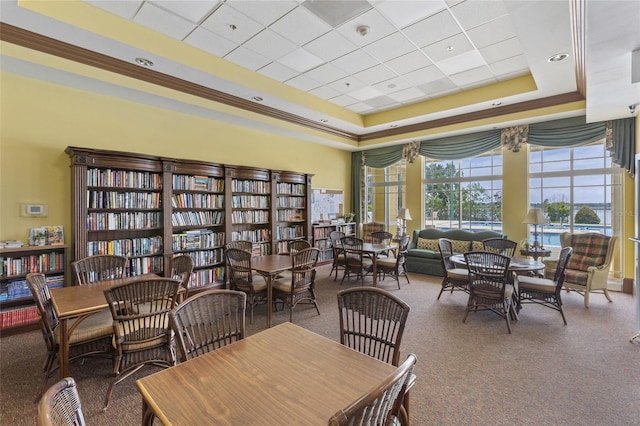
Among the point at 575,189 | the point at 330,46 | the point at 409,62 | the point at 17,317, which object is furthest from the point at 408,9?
the point at 17,317

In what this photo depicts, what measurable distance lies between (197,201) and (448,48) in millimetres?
4423

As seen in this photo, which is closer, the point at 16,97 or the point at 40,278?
the point at 40,278

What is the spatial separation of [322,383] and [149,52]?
3.89 meters

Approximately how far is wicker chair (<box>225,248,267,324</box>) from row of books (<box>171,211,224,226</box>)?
131 centimetres

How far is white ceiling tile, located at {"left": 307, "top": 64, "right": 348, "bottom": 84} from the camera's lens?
4.40 m

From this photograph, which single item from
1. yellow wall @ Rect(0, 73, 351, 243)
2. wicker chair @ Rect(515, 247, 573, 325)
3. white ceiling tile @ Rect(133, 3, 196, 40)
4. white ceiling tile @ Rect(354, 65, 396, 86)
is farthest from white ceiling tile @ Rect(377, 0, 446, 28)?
yellow wall @ Rect(0, 73, 351, 243)

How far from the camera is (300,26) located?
11.1ft

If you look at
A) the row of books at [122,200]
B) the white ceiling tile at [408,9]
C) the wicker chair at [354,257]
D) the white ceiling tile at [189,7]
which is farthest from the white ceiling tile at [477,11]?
the row of books at [122,200]

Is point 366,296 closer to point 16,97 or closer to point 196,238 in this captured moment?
point 196,238

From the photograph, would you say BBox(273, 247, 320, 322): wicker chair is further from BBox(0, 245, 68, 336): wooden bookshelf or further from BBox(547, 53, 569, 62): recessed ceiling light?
BBox(547, 53, 569, 62): recessed ceiling light

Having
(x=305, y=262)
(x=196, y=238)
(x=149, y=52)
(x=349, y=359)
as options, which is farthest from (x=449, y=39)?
(x=196, y=238)

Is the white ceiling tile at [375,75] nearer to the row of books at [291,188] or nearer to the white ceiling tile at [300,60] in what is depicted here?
the white ceiling tile at [300,60]

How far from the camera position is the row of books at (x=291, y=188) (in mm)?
6272

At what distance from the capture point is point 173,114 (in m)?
4.88
